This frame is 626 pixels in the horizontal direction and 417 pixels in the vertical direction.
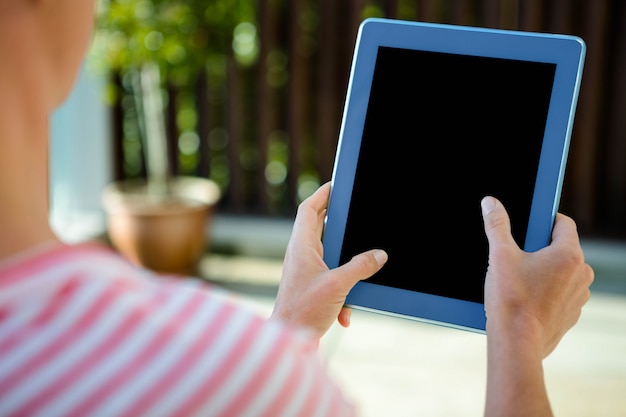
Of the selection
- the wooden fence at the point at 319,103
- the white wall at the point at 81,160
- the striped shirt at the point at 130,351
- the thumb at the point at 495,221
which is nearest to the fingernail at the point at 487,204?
the thumb at the point at 495,221

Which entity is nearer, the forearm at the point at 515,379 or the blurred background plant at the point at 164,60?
the forearm at the point at 515,379

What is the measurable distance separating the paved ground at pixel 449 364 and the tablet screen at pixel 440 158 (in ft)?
4.28

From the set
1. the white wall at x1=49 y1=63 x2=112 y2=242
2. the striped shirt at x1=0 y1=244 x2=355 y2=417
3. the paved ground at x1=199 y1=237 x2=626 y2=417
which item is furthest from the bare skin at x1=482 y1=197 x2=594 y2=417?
the white wall at x1=49 y1=63 x2=112 y2=242

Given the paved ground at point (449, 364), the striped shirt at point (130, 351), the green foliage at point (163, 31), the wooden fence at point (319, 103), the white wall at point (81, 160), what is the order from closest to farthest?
the striped shirt at point (130, 351)
the paved ground at point (449, 364)
the green foliage at point (163, 31)
the wooden fence at point (319, 103)
the white wall at point (81, 160)

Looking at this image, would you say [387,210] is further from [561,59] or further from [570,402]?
[570,402]

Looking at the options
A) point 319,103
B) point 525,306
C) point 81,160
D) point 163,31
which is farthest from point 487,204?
point 81,160

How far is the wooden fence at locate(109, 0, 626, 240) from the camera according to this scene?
323 centimetres

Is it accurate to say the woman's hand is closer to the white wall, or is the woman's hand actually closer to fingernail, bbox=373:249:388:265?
fingernail, bbox=373:249:388:265

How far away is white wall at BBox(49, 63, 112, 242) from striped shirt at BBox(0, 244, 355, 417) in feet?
10.7

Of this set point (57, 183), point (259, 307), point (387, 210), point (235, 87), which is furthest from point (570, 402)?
point (57, 183)

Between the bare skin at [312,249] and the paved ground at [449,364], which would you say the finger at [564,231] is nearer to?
the bare skin at [312,249]

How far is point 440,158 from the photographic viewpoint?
33.0 inches

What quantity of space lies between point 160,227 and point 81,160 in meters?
0.85

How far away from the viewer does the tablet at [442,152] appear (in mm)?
794
